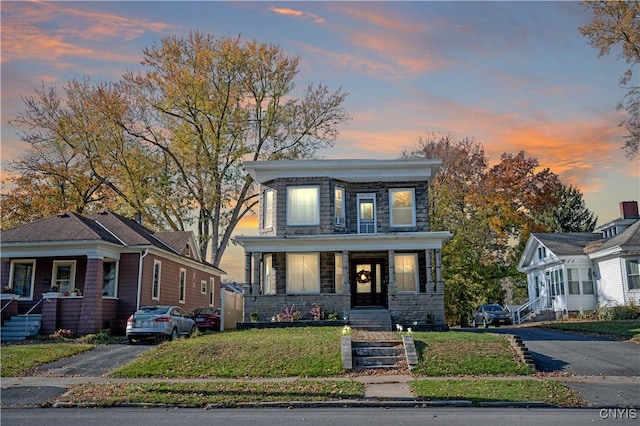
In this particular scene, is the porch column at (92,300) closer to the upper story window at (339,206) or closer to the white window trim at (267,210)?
the white window trim at (267,210)

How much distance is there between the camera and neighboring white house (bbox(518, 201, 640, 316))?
30.4 m

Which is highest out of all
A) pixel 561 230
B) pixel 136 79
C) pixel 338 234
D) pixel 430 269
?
pixel 136 79

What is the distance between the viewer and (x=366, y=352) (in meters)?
16.2

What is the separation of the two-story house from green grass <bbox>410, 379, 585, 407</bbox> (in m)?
10.5

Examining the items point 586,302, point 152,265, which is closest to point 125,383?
point 152,265

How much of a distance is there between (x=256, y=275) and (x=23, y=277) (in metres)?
10.9

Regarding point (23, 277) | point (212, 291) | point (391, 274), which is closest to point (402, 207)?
point (391, 274)

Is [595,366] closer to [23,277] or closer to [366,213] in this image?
[366,213]

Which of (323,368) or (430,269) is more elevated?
(430,269)

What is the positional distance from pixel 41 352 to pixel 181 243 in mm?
13909

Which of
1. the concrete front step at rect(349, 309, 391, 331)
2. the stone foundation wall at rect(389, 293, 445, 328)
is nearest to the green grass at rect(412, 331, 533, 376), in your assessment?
the concrete front step at rect(349, 309, 391, 331)

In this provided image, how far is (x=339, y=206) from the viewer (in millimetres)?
26297

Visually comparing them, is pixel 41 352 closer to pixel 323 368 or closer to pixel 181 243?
pixel 323 368

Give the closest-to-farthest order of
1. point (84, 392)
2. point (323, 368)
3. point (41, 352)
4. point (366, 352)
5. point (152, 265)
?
1. point (84, 392)
2. point (323, 368)
3. point (366, 352)
4. point (41, 352)
5. point (152, 265)
